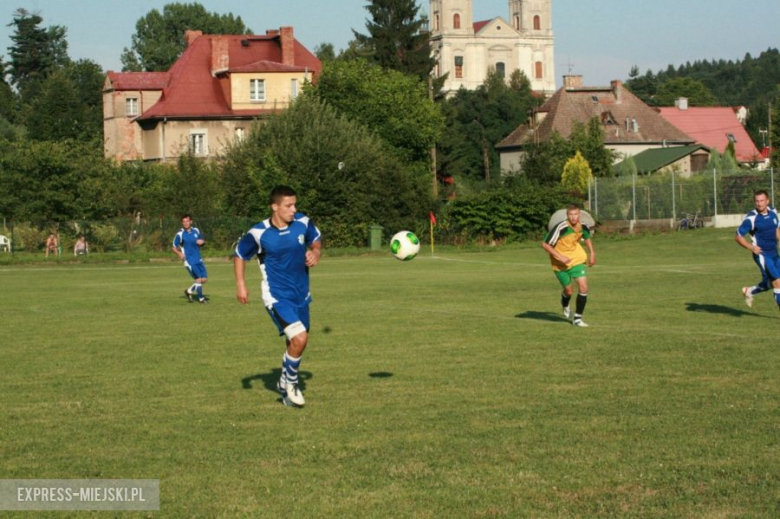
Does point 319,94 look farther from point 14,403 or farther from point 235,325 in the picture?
point 14,403

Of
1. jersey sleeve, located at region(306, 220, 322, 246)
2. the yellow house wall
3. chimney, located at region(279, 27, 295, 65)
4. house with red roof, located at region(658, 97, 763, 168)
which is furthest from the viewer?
house with red roof, located at region(658, 97, 763, 168)

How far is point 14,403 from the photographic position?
37.3 ft

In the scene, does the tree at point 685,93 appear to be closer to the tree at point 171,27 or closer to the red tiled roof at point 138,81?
the tree at point 171,27

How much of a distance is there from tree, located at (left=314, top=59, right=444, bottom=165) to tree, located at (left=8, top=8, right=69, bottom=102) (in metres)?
75.9

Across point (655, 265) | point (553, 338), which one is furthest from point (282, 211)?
point (655, 265)

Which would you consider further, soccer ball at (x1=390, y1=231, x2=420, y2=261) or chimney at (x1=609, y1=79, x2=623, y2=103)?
chimney at (x1=609, y1=79, x2=623, y2=103)

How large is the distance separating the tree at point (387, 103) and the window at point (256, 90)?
663 centimetres

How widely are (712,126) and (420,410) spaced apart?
105m

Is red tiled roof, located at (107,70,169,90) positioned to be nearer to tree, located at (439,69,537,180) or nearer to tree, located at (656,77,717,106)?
tree, located at (439,69,537,180)

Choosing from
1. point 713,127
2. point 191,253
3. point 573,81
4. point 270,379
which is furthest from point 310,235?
point 713,127

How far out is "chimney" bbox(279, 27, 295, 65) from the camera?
7906 centimetres

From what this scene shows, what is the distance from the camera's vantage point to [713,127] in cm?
10938

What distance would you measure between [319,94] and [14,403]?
60.6 metres

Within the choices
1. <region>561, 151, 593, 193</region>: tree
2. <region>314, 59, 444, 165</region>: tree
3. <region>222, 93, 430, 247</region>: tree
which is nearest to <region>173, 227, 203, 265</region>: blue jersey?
<region>222, 93, 430, 247</region>: tree
